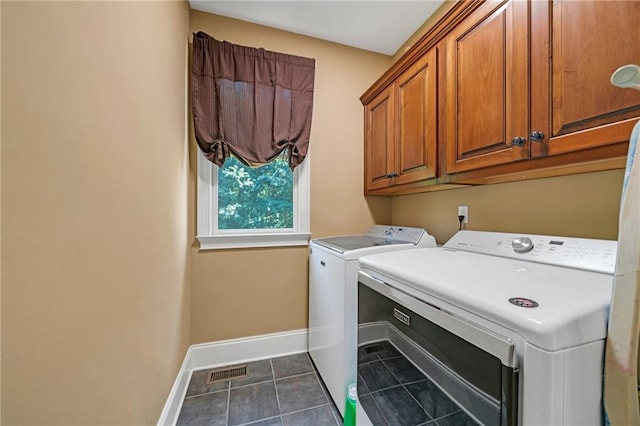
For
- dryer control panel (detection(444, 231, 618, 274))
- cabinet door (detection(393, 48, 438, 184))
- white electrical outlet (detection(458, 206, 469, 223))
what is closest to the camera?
dryer control panel (detection(444, 231, 618, 274))

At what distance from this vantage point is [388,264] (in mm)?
1041

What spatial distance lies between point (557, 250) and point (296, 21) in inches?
88.3

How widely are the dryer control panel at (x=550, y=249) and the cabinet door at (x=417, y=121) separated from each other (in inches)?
→ 17.8

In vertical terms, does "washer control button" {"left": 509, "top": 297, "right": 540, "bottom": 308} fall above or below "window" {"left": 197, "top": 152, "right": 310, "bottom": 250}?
below

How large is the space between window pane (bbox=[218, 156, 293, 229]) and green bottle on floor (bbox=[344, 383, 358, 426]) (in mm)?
1259

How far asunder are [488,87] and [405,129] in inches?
23.0

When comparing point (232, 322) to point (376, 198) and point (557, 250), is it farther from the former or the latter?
point (557, 250)

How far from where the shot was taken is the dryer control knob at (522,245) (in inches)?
42.7

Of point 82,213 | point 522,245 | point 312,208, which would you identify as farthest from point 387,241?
point 82,213

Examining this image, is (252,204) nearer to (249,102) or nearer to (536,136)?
Result: (249,102)

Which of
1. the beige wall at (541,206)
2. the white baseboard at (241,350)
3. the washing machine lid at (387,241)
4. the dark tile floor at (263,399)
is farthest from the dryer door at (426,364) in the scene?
the white baseboard at (241,350)

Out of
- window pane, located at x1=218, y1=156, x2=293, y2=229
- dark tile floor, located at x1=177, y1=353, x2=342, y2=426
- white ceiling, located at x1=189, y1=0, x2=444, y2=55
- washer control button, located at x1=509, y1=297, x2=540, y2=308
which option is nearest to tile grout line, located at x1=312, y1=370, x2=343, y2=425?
dark tile floor, located at x1=177, y1=353, x2=342, y2=426

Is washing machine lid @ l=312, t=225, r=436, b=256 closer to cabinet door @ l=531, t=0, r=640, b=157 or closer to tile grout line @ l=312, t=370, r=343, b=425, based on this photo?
cabinet door @ l=531, t=0, r=640, b=157

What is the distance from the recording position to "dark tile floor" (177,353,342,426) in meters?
1.41
